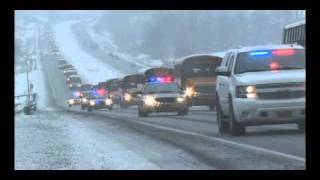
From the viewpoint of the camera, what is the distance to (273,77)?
16844 mm

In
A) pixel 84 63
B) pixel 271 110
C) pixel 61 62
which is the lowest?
pixel 271 110

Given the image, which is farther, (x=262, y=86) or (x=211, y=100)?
(x=211, y=100)

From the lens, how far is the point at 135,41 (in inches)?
5910

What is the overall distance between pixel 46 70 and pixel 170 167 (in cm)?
11925

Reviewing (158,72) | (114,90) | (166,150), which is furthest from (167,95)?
(114,90)

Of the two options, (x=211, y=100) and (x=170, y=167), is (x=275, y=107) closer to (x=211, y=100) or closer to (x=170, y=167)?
(x=170, y=167)

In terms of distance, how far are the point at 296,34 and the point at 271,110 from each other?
17.4 m

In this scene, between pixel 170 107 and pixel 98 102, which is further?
pixel 98 102

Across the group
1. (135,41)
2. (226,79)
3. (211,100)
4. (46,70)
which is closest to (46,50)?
(135,41)

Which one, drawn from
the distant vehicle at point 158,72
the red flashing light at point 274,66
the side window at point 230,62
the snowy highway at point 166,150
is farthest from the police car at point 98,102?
the red flashing light at point 274,66

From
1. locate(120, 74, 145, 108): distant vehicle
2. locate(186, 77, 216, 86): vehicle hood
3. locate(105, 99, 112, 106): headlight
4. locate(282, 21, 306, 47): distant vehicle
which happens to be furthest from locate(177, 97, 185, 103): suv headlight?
locate(120, 74, 145, 108): distant vehicle

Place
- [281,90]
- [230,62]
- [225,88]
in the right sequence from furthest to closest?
[230,62]
[225,88]
[281,90]

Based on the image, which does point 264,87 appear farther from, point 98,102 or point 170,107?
point 98,102

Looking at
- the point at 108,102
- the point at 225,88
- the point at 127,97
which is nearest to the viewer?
the point at 225,88
